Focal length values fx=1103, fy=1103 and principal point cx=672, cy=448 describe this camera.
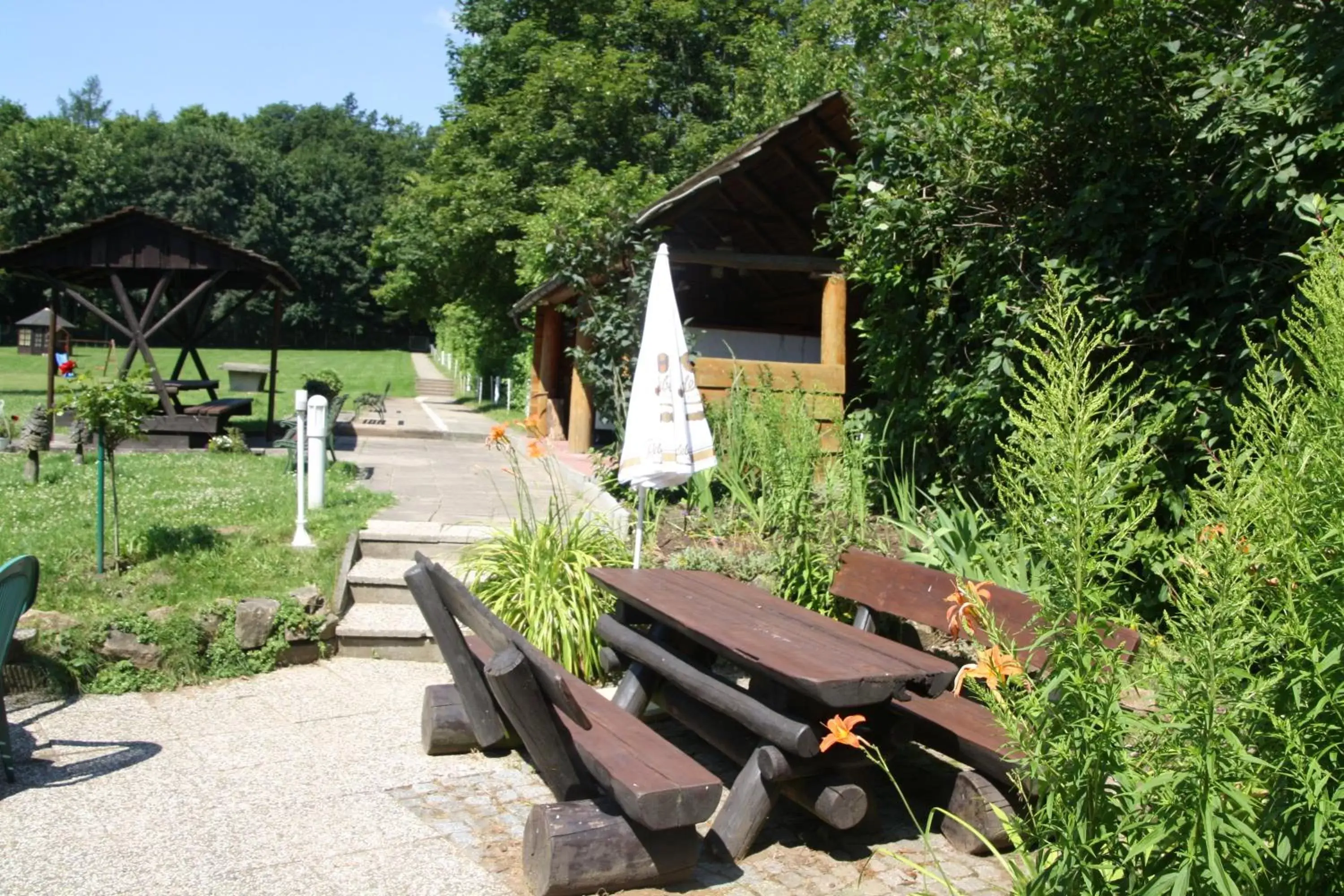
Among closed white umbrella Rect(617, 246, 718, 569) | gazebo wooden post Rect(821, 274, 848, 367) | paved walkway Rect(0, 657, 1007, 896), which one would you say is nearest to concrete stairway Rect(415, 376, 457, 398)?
gazebo wooden post Rect(821, 274, 848, 367)

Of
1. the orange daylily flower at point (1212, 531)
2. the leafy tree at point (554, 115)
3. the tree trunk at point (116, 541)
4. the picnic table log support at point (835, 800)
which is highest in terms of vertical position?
the leafy tree at point (554, 115)

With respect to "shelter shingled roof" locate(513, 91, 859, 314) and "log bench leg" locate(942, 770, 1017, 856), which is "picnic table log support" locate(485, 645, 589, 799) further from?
"shelter shingled roof" locate(513, 91, 859, 314)

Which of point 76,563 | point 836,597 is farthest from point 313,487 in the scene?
point 836,597

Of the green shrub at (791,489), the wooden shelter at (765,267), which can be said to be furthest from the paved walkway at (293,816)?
the wooden shelter at (765,267)

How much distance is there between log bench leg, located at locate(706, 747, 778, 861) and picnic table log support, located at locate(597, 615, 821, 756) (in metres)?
0.11

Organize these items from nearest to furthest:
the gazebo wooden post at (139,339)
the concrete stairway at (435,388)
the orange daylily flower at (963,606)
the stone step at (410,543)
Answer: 1. the orange daylily flower at (963,606)
2. the stone step at (410,543)
3. the gazebo wooden post at (139,339)
4. the concrete stairway at (435,388)

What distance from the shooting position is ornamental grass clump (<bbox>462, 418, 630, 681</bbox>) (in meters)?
6.15

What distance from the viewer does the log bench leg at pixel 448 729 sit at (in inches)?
199

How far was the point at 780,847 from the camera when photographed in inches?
164

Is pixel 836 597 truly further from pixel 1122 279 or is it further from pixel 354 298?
pixel 354 298

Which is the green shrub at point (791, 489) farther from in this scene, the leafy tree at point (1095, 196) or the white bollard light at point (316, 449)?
the white bollard light at point (316, 449)

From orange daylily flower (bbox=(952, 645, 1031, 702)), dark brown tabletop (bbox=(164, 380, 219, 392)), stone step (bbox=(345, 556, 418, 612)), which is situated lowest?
stone step (bbox=(345, 556, 418, 612))

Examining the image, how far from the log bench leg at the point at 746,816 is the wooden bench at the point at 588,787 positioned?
0.55 ft

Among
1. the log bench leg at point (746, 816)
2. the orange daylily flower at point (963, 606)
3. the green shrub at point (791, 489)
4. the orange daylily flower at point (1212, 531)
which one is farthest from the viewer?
the green shrub at point (791, 489)
